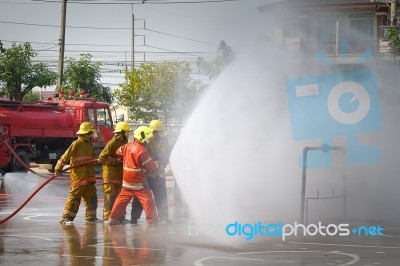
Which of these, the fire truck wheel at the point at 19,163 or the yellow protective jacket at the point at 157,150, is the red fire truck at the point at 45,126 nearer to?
the fire truck wheel at the point at 19,163

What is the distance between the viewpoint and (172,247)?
39.7 ft

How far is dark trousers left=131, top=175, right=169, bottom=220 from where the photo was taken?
1548 centimetres

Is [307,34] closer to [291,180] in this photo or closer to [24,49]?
[291,180]

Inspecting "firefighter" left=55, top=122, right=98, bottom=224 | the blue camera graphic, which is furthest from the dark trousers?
the blue camera graphic

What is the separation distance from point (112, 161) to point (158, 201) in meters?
1.01

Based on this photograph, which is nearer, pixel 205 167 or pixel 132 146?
pixel 205 167

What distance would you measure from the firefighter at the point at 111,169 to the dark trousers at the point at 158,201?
39cm

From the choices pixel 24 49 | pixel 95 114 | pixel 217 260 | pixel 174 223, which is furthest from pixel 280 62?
pixel 24 49

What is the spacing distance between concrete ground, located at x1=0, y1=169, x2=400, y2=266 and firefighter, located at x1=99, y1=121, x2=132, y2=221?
713 millimetres

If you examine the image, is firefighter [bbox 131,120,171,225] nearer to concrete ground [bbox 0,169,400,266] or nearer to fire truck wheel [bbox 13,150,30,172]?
concrete ground [bbox 0,169,400,266]

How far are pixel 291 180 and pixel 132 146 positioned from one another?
8.43 ft

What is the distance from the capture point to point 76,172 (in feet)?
51.9

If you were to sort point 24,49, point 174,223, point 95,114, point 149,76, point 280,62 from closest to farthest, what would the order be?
point 280,62
point 174,223
point 95,114
point 24,49
point 149,76

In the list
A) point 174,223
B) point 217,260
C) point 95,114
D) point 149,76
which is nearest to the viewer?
point 217,260
